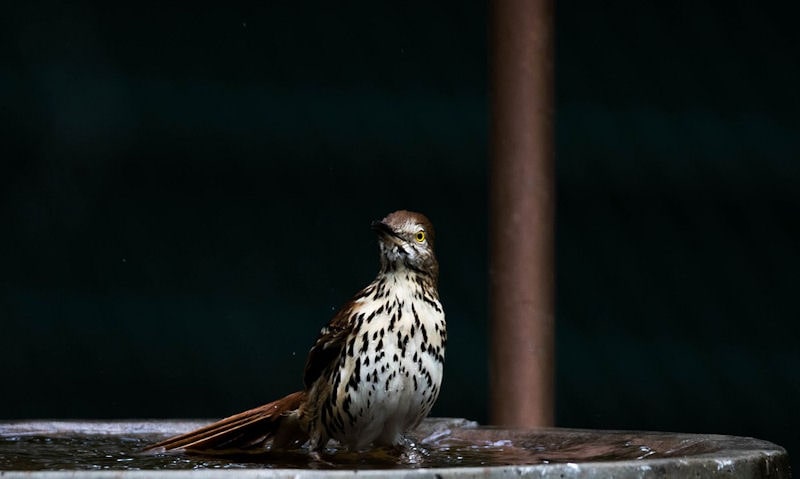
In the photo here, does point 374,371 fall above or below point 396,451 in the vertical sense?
above

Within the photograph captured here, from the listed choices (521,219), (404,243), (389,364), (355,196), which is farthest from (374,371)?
(355,196)

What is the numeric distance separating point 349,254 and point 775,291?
5.79ft

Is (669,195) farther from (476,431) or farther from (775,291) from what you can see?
(476,431)

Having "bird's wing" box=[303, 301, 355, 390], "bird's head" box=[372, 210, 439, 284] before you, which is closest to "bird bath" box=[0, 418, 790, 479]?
"bird's wing" box=[303, 301, 355, 390]

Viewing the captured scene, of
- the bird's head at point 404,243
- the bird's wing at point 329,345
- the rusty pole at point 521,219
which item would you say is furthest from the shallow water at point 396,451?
the bird's head at point 404,243

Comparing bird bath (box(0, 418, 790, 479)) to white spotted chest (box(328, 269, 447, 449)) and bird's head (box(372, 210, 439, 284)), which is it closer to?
white spotted chest (box(328, 269, 447, 449))

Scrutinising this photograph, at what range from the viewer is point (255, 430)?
3598 mm

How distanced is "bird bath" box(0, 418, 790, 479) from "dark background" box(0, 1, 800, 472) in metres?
1.74

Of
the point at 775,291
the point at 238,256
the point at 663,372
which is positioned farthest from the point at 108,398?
the point at 775,291

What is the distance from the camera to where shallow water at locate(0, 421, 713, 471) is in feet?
9.84

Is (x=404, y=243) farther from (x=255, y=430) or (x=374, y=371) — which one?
(x=255, y=430)

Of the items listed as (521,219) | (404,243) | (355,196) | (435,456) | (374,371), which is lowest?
(435,456)

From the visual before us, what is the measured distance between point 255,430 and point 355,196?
7.37ft

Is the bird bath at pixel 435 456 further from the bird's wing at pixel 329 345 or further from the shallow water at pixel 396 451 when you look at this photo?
the bird's wing at pixel 329 345
